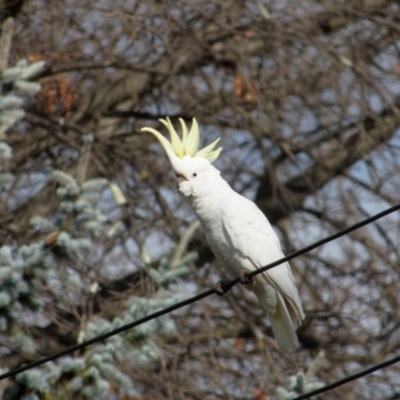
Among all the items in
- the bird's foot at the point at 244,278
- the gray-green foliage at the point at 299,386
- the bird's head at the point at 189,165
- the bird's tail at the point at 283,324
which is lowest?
the gray-green foliage at the point at 299,386

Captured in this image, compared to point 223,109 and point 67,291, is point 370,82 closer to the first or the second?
point 223,109

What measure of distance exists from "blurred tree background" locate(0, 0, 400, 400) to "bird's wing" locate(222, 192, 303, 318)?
3.50 feet

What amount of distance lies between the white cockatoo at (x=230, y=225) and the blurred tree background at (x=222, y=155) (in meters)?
0.99

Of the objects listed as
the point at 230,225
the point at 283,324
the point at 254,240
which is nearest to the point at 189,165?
the point at 230,225

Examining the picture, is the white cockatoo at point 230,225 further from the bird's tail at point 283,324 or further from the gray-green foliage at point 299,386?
the gray-green foliage at point 299,386

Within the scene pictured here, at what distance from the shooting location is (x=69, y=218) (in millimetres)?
4320

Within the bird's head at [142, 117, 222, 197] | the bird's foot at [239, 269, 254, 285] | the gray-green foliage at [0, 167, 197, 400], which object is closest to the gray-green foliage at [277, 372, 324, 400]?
the bird's foot at [239, 269, 254, 285]

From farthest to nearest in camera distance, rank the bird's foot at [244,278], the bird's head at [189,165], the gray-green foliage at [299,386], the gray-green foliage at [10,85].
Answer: the gray-green foliage at [10,85], the gray-green foliage at [299,386], the bird's head at [189,165], the bird's foot at [244,278]

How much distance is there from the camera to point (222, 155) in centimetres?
675

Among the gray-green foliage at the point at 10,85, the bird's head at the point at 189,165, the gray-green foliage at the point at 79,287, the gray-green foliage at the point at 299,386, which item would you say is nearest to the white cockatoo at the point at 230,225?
the bird's head at the point at 189,165

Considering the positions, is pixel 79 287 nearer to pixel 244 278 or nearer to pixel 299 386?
pixel 244 278

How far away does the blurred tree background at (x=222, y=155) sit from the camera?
5641 mm

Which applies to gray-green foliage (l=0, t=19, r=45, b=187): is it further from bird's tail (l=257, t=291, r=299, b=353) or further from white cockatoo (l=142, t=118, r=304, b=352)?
bird's tail (l=257, t=291, r=299, b=353)

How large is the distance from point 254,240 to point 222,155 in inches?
107
